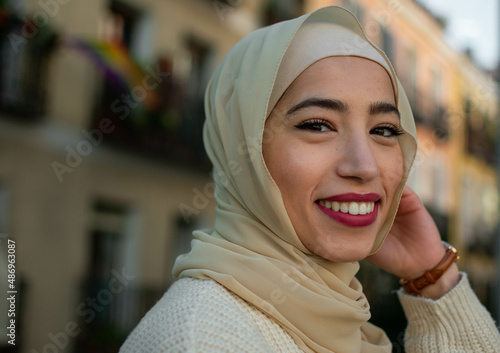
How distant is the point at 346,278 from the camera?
1765 mm

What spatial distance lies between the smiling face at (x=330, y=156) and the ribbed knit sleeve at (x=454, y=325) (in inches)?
21.2

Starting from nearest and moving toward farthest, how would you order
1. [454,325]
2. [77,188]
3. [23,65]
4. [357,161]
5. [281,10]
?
[357,161] < [454,325] < [23,65] < [77,188] < [281,10]

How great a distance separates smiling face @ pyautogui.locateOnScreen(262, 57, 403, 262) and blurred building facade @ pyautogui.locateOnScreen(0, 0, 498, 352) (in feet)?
16.3

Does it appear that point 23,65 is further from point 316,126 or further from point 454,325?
point 454,325

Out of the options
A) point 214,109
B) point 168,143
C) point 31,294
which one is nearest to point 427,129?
point 168,143

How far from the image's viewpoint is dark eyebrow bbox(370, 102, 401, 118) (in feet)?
5.63

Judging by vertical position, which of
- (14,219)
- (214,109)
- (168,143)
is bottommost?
(14,219)

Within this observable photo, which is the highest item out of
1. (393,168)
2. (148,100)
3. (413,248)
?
(393,168)

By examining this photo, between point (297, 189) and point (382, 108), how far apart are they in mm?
396

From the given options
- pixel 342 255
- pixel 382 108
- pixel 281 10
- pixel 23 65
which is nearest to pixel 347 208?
pixel 342 255

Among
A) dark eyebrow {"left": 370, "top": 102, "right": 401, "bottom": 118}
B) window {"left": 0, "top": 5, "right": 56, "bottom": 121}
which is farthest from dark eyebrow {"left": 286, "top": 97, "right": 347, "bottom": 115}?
window {"left": 0, "top": 5, "right": 56, "bottom": 121}

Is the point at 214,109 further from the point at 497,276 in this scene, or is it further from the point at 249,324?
the point at 497,276

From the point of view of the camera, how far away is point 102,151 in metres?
9.15

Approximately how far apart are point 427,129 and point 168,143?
11.6m
